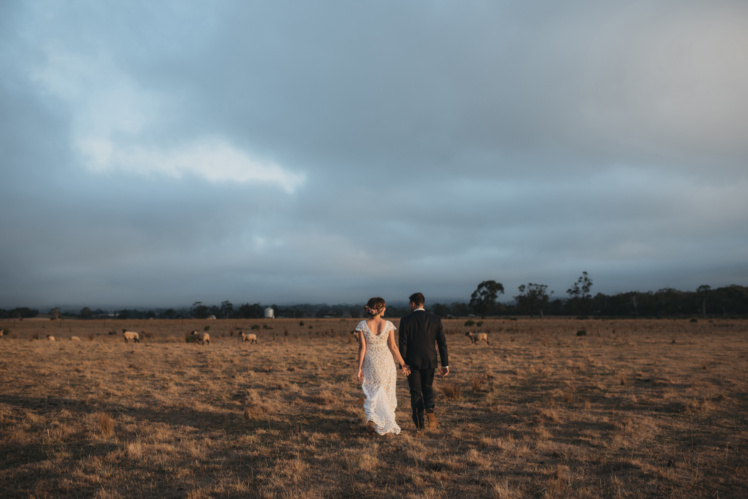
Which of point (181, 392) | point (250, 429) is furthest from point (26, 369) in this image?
point (250, 429)

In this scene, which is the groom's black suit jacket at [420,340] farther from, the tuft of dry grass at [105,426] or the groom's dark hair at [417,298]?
the tuft of dry grass at [105,426]

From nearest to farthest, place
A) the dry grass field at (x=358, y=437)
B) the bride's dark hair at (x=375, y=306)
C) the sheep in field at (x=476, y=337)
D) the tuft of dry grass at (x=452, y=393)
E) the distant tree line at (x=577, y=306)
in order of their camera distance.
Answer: the dry grass field at (x=358, y=437)
the bride's dark hair at (x=375, y=306)
the tuft of dry grass at (x=452, y=393)
the sheep in field at (x=476, y=337)
the distant tree line at (x=577, y=306)

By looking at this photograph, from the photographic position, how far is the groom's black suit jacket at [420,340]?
732 centimetres

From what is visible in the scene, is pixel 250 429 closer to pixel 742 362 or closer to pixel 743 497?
pixel 743 497

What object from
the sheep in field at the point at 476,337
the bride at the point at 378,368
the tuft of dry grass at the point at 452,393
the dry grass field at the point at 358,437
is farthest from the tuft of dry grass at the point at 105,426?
the sheep in field at the point at 476,337

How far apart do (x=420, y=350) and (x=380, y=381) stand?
2.93 feet

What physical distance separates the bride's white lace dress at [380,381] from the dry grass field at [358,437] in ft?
1.07

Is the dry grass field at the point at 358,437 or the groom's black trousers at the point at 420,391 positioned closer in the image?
the dry grass field at the point at 358,437

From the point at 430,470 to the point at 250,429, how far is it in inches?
156

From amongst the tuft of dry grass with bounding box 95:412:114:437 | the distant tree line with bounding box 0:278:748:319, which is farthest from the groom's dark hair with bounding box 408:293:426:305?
the distant tree line with bounding box 0:278:748:319

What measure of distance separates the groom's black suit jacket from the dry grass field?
1.32 metres

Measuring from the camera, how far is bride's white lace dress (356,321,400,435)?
24.2 ft

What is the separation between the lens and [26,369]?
15.3 metres

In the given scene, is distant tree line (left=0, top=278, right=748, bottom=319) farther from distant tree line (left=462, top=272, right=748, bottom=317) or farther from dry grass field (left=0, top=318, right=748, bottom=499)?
dry grass field (left=0, top=318, right=748, bottom=499)
